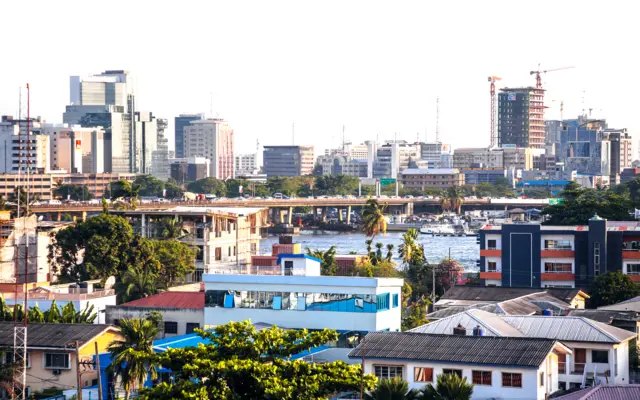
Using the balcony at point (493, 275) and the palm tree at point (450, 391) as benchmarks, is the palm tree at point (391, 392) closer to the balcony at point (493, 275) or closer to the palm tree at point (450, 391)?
the palm tree at point (450, 391)

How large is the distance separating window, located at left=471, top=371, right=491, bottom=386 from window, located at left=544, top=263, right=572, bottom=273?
24508 mm

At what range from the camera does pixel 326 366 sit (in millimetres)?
18562

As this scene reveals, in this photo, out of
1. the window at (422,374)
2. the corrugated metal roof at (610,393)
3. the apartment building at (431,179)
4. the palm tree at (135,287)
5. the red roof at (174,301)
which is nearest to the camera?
the corrugated metal roof at (610,393)

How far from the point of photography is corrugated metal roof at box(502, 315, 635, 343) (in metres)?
26.1

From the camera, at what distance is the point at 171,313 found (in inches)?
1257

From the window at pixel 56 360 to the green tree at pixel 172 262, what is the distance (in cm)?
1720

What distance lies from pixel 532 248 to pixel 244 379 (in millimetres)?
29820

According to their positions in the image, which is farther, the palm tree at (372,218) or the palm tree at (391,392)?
the palm tree at (372,218)

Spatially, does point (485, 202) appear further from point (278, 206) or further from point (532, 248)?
point (532, 248)

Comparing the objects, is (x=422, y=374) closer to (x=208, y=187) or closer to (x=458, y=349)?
(x=458, y=349)

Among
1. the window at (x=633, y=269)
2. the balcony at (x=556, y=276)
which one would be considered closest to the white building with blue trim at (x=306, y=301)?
the balcony at (x=556, y=276)

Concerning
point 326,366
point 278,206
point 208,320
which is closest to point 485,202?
point 278,206

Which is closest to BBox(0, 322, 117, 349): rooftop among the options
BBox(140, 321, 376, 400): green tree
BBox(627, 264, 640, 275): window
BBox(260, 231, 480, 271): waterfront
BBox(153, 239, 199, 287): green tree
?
BBox(140, 321, 376, 400): green tree

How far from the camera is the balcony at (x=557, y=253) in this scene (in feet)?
153
